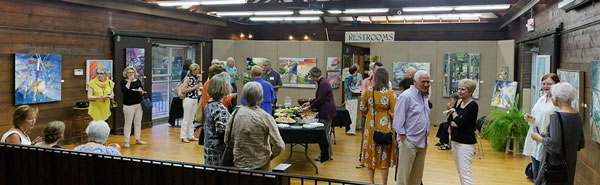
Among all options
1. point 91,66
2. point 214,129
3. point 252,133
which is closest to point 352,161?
point 214,129

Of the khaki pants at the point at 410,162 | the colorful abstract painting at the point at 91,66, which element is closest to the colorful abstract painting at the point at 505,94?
the khaki pants at the point at 410,162

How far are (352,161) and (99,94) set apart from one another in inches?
183

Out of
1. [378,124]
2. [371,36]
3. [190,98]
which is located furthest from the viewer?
[371,36]

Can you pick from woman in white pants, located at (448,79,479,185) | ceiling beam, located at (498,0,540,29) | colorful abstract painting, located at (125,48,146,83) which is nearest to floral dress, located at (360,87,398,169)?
woman in white pants, located at (448,79,479,185)

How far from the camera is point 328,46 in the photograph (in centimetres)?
1311

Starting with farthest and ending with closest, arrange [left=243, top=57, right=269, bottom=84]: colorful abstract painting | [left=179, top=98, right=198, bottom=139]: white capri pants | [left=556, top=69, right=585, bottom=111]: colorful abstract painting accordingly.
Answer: [left=243, top=57, right=269, bottom=84]: colorful abstract painting, [left=179, top=98, right=198, bottom=139]: white capri pants, [left=556, top=69, right=585, bottom=111]: colorful abstract painting

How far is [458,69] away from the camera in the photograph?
1238cm

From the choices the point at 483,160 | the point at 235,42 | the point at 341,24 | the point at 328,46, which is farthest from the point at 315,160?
the point at 341,24

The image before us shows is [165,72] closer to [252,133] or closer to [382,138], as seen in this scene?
[382,138]

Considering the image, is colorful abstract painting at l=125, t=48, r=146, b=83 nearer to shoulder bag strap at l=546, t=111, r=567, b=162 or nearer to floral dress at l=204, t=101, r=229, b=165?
floral dress at l=204, t=101, r=229, b=165

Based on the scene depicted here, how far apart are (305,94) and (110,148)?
9.32 meters

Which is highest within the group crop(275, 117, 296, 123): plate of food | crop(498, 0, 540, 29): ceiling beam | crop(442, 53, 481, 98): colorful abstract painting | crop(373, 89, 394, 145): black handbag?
crop(498, 0, 540, 29): ceiling beam

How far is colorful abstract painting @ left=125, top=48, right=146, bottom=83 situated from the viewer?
10.4 m

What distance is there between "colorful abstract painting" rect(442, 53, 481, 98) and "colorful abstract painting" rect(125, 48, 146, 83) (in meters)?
7.57
